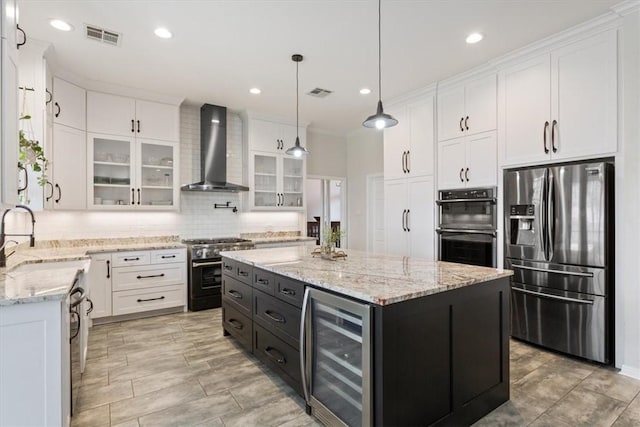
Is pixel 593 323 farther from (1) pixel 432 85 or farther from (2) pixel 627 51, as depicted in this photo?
(1) pixel 432 85

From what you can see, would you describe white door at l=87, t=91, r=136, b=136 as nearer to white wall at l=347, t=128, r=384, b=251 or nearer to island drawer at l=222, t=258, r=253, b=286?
island drawer at l=222, t=258, r=253, b=286

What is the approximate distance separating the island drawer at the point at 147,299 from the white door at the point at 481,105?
4.20 metres

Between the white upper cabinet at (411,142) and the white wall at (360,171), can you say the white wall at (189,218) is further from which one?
the white upper cabinet at (411,142)

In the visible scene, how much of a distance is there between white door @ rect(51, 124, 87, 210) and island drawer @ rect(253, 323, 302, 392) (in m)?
2.86

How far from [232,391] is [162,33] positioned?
307 centimetres

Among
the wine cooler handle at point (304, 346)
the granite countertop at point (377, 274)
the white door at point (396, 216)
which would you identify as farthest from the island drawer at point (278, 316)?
the white door at point (396, 216)

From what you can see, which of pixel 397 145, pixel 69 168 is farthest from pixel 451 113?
pixel 69 168

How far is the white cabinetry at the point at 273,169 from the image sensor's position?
537cm

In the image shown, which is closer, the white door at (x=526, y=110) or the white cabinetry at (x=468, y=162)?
the white door at (x=526, y=110)

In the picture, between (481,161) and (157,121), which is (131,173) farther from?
(481,161)

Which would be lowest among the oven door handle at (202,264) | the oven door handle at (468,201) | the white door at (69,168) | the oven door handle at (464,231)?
the oven door handle at (202,264)

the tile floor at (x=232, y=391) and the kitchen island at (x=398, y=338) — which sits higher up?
the kitchen island at (x=398, y=338)

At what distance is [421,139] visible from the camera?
4.41 m

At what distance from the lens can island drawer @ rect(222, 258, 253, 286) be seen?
2893 mm
